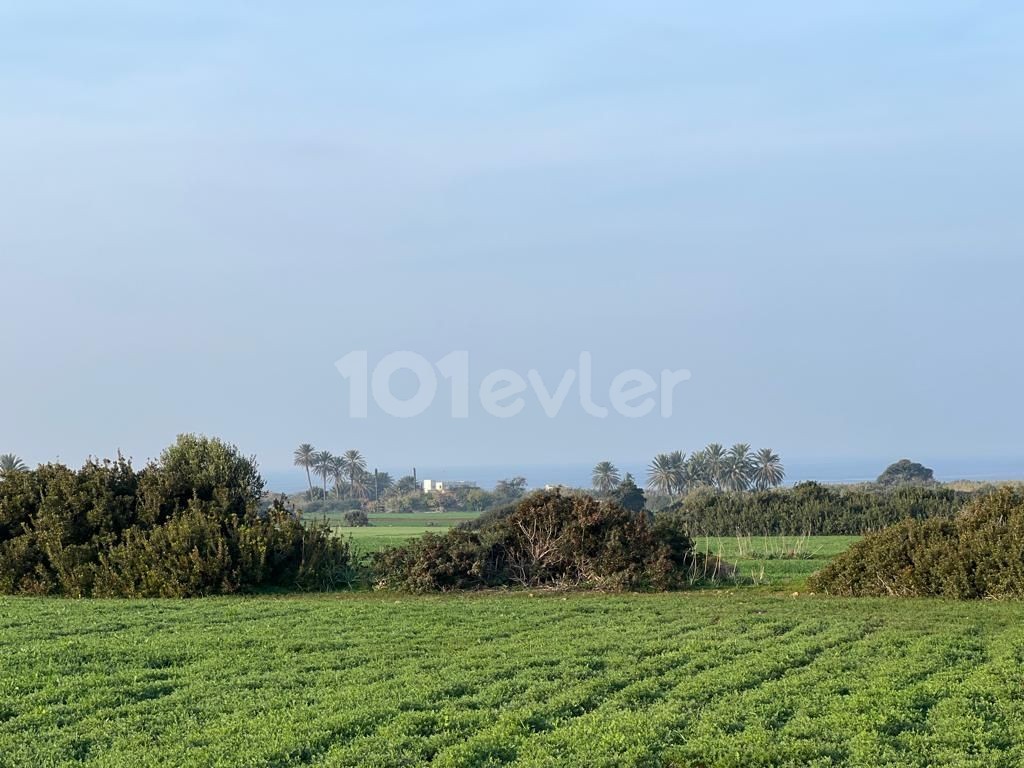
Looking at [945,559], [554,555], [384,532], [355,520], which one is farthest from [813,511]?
[355,520]

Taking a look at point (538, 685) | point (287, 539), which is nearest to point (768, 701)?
point (538, 685)

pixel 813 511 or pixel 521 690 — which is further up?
pixel 813 511

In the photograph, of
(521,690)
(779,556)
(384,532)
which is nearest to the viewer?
(521,690)

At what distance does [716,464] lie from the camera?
417 ft

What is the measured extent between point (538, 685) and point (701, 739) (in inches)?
99.5

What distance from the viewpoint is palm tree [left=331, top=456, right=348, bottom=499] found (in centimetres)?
17338

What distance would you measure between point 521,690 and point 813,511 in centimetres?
3786

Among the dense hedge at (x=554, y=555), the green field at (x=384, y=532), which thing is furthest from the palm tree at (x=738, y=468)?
the dense hedge at (x=554, y=555)

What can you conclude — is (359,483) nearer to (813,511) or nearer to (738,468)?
(738,468)

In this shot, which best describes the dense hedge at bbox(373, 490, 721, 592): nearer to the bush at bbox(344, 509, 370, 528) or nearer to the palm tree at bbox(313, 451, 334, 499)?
the bush at bbox(344, 509, 370, 528)

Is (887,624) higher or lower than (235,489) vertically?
lower

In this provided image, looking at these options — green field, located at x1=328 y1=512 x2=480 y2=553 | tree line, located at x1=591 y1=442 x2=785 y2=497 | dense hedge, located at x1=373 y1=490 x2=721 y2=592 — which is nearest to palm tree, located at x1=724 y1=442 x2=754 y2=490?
tree line, located at x1=591 y1=442 x2=785 y2=497

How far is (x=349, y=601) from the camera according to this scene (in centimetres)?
2062

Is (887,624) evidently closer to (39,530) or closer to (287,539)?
(287,539)
